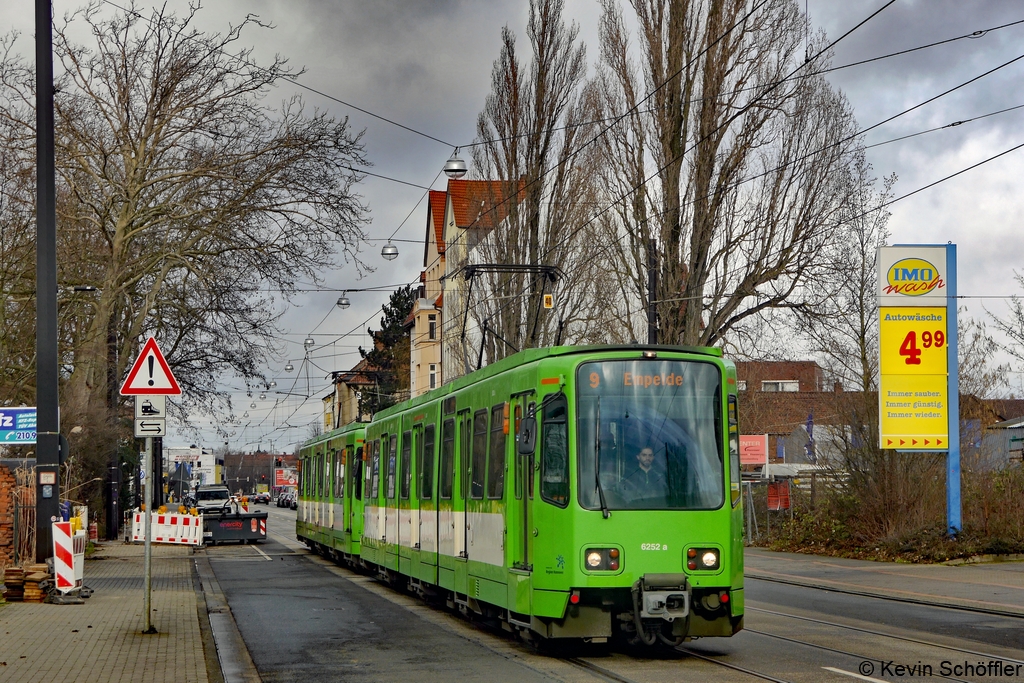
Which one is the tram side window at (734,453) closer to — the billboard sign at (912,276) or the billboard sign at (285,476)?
the billboard sign at (912,276)

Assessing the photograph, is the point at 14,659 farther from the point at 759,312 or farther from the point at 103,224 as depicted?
the point at 759,312

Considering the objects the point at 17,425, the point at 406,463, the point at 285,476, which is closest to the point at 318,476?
the point at 406,463

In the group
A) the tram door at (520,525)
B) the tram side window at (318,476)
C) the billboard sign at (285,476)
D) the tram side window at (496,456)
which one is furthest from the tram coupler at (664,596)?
the billboard sign at (285,476)

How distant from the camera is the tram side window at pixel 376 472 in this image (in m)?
22.7

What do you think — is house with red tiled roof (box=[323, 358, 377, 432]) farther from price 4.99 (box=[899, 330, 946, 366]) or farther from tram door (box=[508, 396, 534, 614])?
tram door (box=[508, 396, 534, 614])

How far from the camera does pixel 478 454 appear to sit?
14438mm

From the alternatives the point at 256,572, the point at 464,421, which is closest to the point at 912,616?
the point at 464,421

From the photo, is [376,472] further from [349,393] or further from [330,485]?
[349,393]

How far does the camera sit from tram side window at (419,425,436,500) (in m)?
17.4

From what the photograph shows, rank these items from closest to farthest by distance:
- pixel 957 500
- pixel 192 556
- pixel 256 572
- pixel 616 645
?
pixel 616 645
pixel 957 500
pixel 256 572
pixel 192 556

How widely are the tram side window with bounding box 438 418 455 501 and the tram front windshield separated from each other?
4629 mm

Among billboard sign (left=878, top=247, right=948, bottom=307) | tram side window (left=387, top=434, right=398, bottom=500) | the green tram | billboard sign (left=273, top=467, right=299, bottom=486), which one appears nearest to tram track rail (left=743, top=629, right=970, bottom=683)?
the green tram

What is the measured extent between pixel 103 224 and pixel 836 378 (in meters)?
16.7

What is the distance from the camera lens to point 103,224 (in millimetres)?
27109
